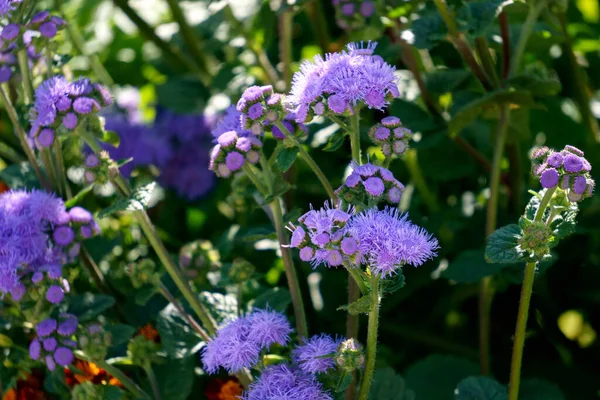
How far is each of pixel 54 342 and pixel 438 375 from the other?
0.89m

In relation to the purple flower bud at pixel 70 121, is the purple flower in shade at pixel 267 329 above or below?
below

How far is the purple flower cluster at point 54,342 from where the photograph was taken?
59.2 inches

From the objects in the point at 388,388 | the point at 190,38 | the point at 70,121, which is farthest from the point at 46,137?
the point at 190,38

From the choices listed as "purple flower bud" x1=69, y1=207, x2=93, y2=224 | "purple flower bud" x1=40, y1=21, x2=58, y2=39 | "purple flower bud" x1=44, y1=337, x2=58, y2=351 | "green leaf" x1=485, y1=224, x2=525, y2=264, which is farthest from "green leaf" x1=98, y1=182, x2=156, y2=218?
"green leaf" x1=485, y1=224, x2=525, y2=264

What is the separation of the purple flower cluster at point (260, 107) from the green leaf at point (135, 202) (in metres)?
0.25

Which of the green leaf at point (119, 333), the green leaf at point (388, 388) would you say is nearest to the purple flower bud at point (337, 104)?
the green leaf at point (388, 388)

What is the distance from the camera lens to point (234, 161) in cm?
137

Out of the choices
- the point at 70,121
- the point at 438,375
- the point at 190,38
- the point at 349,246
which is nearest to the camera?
the point at 349,246

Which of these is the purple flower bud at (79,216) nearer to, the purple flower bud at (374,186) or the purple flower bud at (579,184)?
the purple flower bud at (374,186)

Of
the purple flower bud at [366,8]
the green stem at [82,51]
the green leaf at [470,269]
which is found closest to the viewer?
the green leaf at [470,269]

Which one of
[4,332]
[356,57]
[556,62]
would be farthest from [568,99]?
[4,332]

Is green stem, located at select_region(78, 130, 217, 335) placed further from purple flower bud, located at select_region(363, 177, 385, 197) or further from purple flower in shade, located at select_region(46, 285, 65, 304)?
purple flower bud, located at select_region(363, 177, 385, 197)

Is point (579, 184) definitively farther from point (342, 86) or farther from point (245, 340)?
point (245, 340)

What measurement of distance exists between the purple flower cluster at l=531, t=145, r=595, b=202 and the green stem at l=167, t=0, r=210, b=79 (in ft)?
5.10
